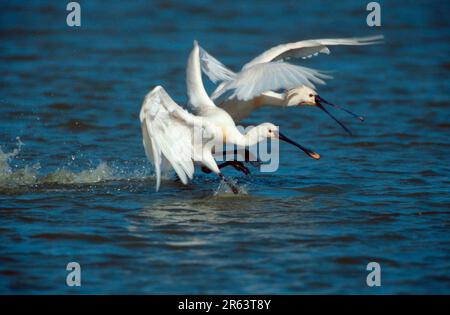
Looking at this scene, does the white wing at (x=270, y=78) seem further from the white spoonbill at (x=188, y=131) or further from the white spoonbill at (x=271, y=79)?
the white spoonbill at (x=188, y=131)

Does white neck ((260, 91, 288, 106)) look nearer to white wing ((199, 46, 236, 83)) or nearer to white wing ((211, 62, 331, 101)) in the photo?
white wing ((199, 46, 236, 83))

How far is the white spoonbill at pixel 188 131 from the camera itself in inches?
367

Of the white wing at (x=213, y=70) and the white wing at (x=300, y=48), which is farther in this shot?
the white wing at (x=213, y=70)

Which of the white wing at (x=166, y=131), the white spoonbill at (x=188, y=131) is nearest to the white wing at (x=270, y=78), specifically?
the white spoonbill at (x=188, y=131)

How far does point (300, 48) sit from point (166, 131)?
2.62 meters

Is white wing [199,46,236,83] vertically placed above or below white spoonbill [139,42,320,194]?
above

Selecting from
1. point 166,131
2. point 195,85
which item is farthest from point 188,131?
point 195,85

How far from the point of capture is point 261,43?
2112 cm

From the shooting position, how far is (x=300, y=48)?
11.5m

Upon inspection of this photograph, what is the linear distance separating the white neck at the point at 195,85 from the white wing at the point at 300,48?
0.60 m

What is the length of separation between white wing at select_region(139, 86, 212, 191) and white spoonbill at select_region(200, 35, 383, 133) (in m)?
0.68

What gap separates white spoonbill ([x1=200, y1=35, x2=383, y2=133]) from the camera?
9742mm

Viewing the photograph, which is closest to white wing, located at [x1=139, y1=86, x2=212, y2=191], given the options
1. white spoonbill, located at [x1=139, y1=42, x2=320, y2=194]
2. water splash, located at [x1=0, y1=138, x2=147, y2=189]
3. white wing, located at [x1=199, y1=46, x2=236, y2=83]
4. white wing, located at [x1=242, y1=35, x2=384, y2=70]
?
white spoonbill, located at [x1=139, y1=42, x2=320, y2=194]

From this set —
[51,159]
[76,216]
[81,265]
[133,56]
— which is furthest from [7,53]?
[81,265]
